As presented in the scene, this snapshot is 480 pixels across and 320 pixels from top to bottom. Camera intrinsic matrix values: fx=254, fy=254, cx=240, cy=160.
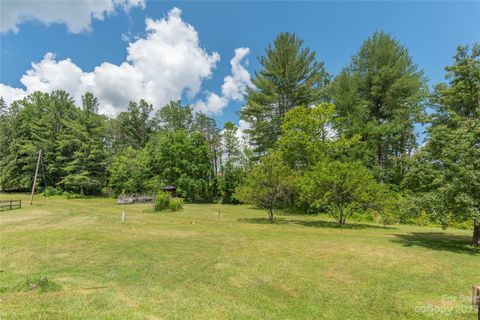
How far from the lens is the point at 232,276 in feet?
23.1

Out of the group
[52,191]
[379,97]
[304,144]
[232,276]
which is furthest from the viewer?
[52,191]

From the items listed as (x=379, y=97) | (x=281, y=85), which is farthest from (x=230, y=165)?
(x=379, y=97)

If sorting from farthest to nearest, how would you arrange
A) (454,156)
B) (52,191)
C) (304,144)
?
(52,191) < (304,144) < (454,156)

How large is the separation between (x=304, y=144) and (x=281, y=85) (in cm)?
907

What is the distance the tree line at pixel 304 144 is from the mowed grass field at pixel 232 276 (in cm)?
368

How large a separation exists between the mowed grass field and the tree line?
368 cm

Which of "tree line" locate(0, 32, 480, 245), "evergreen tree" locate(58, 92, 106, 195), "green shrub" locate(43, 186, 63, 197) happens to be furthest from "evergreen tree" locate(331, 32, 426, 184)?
"green shrub" locate(43, 186, 63, 197)

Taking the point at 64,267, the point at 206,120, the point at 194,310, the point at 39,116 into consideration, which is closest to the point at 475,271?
the point at 194,310

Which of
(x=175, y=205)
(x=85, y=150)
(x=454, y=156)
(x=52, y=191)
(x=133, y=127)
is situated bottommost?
(x=52, y=191)

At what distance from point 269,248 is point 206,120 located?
40.6 m

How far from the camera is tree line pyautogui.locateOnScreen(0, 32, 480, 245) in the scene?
11234 millimetres

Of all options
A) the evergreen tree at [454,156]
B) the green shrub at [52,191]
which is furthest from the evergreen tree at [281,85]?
the green shrub at [52,191]

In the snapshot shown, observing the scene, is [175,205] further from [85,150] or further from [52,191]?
[52,191]

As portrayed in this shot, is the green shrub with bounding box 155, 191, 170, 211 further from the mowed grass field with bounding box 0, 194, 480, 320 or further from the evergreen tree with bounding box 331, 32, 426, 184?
the evergreen tree with bounding box 331, 32, 426, 184
